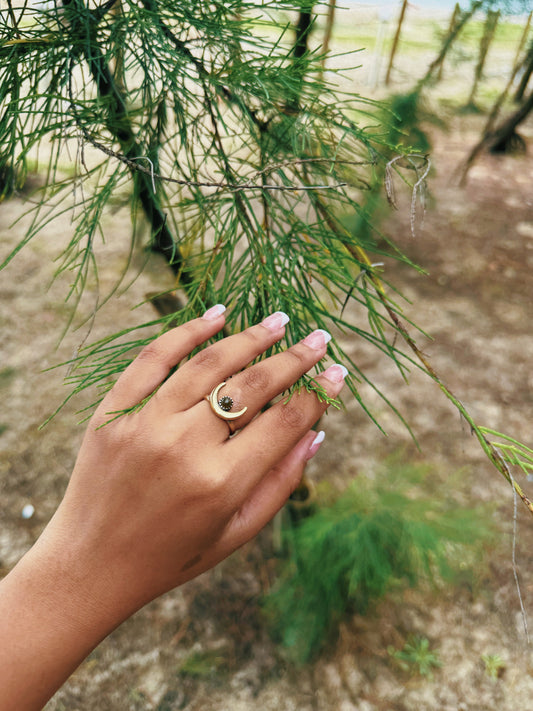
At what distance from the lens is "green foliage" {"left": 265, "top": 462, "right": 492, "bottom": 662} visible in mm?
1403

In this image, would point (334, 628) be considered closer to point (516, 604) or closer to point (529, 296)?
point (516, 604)

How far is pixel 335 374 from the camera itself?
74 centimetres

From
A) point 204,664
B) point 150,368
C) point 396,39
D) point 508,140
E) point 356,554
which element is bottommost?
point 204,664

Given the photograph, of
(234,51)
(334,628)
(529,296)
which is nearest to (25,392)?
(334,628)

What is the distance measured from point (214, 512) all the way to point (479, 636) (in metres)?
1.43

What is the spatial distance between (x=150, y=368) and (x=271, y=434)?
18cm

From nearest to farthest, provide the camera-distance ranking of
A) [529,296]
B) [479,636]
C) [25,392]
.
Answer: [479,636] < [25,392] < [529,296]

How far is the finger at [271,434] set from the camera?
655 millimetres

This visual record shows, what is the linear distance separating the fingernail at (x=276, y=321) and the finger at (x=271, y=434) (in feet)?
0.31

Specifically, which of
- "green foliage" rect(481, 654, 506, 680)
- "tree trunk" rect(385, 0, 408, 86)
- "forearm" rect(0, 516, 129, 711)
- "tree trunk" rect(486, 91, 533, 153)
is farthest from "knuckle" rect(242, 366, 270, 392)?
"tree trunk" rect(385, 0, 408, 86)

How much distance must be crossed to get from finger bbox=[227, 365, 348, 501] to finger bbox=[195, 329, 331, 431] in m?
0.02

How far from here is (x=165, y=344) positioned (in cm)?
68

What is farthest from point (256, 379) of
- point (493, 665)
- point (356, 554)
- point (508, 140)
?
point (508, 140)

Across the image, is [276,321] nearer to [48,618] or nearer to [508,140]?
[48,618]
